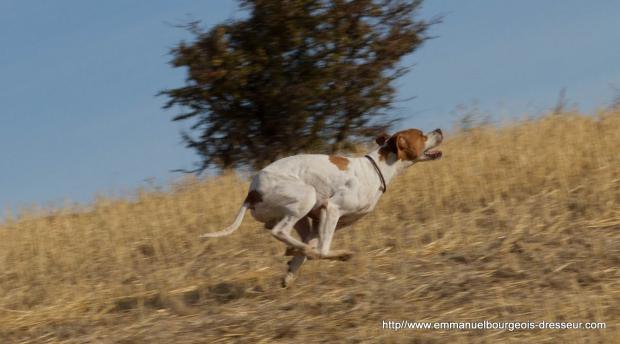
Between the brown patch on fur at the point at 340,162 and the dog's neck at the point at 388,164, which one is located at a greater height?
the brown patch on fur at the point at 340,162

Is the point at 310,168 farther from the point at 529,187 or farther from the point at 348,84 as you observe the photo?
the point at 348,84

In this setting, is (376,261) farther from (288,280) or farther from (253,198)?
(253,198)

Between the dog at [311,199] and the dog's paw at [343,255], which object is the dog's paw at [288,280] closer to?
the dog at [311,199]

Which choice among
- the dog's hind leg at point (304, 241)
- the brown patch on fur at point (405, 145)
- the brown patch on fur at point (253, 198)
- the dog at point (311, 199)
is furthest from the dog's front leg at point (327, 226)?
the brown patch on fur at point (405, 145)

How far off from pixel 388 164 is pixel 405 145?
237 millimetres

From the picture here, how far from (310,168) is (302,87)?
611cm

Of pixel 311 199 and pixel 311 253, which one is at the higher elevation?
pixel 311 199

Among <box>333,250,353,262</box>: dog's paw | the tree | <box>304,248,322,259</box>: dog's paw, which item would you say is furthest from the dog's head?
the tree

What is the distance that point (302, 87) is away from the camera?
46.0ft

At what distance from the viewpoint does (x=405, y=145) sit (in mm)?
8453

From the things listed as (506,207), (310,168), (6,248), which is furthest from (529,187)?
(6,248)

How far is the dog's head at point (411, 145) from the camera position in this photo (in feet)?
27.6

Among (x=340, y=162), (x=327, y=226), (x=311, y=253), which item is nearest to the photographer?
(x=311, y=253)

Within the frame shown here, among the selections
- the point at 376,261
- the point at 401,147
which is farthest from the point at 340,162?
the point at 376,261
